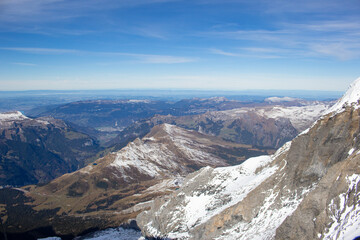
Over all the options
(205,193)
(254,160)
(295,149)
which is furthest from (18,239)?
(295,149)

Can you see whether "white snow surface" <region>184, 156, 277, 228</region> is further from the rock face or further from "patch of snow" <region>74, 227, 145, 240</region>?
"patch of snow" <region>74, 227, 145, 240</region>

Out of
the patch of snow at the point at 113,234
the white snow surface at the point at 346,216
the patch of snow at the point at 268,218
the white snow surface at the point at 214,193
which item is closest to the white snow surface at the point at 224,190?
the white snow surface at the point at 214,193

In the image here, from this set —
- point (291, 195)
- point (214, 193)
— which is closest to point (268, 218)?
point (291, 195)

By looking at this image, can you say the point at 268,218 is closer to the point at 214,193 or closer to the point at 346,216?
the point at 346,216

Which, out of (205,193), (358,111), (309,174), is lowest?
(205,193)

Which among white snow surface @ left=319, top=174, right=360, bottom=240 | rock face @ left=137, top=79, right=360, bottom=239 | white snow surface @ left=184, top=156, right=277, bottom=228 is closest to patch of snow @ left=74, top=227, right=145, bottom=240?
rock face @ left=137, top=79, right=360, bottom=239

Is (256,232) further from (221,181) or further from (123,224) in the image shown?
(123,224)

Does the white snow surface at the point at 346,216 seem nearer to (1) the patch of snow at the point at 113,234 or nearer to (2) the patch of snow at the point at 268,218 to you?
(2) the patch of snow at the point at 268,218
